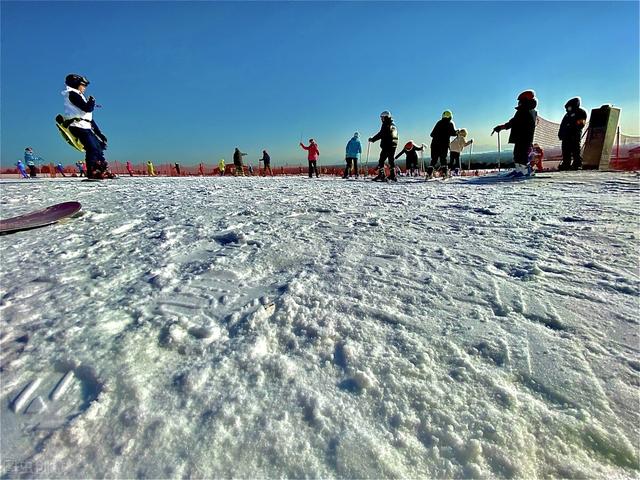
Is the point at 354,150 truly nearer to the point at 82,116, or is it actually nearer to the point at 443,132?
the point at 443,132

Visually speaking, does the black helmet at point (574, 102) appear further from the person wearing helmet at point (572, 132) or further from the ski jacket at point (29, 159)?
the ski jacket at point (29, 159)

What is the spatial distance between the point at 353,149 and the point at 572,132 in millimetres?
6826

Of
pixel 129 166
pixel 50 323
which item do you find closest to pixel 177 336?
pixel 50 323

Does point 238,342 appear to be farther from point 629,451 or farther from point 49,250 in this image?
point 49,250

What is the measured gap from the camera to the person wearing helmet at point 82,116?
5914 mm

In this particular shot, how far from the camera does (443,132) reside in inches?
333

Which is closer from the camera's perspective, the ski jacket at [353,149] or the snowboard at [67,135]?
the snowboard at [67,135]

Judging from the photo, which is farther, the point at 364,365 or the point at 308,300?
the point at 308,300

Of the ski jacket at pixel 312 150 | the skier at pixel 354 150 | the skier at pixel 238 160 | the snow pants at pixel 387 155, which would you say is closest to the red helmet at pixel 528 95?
the snow pants at pixel 387 155

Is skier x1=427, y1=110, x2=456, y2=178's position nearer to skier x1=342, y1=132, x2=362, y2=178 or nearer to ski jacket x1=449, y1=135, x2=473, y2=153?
skier x1=342, y1=132, x2=362, y2=178

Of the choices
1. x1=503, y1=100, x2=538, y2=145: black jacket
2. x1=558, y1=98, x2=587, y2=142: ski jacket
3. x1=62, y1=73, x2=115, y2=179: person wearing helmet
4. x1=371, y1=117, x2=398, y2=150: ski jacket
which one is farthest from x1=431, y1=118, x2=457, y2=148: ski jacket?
x1=62, y1=73, x2=115, y2=179: person wearing helmet

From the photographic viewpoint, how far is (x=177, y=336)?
1289 mm

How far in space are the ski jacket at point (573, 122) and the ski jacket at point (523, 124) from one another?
2.90 metres

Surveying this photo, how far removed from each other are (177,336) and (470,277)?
1608 millimetres
